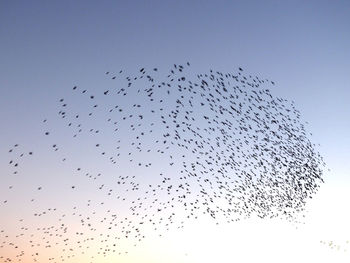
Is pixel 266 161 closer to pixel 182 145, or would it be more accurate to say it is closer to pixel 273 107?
pixel 273 107

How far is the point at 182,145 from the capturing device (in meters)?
18.5

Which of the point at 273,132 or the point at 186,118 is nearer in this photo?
the point at 186,118

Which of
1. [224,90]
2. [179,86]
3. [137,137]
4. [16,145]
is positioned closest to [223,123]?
[224,90]

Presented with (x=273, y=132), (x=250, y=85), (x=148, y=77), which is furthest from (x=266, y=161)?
(x=148, y=77)

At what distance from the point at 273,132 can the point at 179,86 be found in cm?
596

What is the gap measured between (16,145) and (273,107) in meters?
12.5

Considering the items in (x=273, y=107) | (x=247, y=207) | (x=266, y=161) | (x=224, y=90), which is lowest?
(x=247, y=207)

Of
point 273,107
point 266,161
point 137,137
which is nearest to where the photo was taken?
point 137,137

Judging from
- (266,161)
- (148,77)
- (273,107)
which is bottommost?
(266,161)

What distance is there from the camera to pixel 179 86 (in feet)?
59.0

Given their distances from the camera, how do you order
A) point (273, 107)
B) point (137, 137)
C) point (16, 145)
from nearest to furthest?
point (16, 145), point (137, 137), point (273, 107)

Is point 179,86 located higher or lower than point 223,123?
higher

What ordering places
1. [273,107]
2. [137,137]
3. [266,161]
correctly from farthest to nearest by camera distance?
[266,161]
[273,107]
[137,137]

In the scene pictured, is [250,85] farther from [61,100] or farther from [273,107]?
[61,100]
